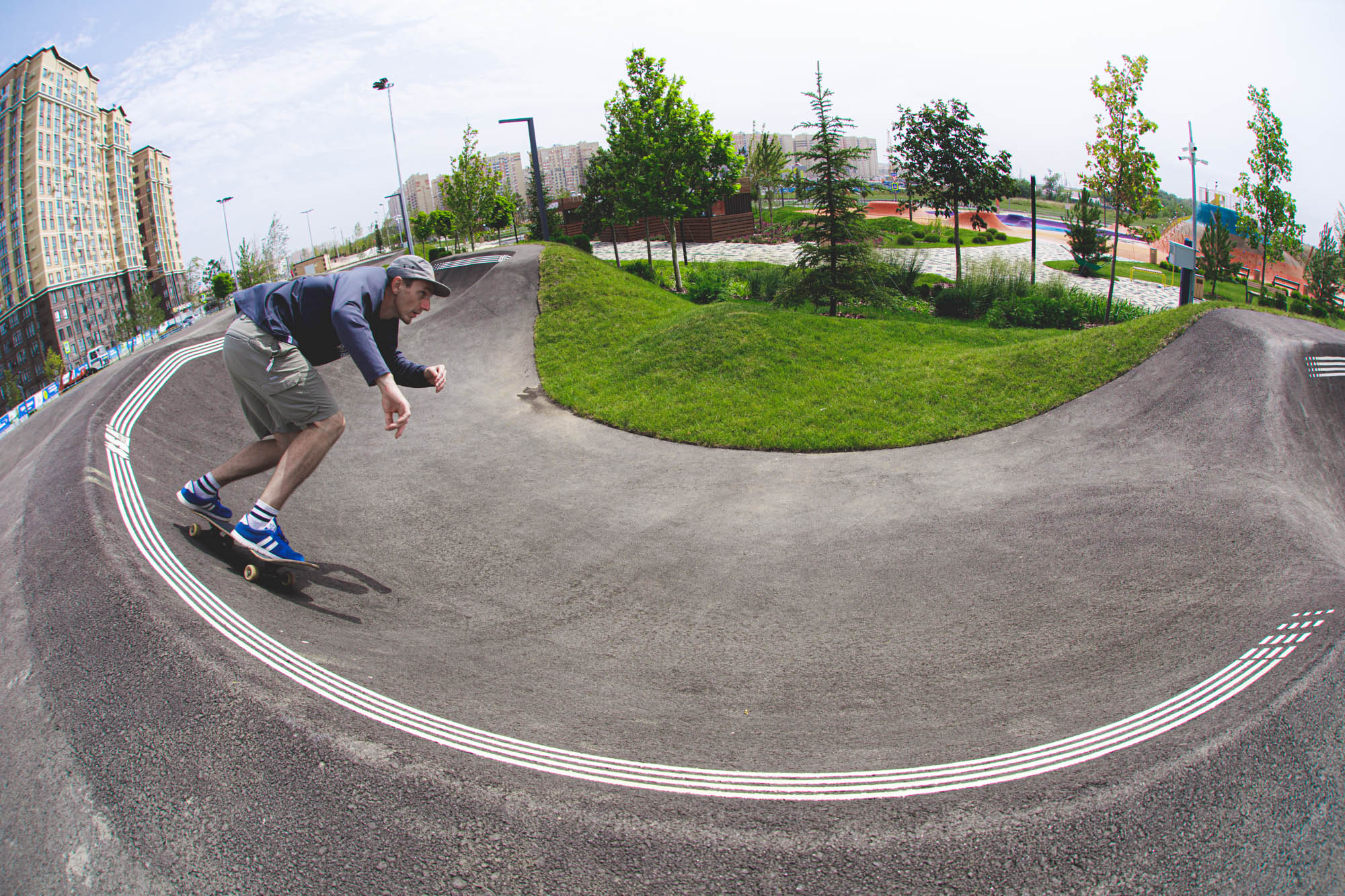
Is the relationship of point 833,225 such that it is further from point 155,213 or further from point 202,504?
point 155,213

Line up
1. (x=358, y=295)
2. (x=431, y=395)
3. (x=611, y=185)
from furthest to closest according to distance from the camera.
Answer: (x=611, y=185) < (x=431, y=395) < (x=358, y=295)

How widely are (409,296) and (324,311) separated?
0.54 meters

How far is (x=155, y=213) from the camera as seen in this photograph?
108 metres

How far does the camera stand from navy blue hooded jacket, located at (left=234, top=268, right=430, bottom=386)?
4090mm

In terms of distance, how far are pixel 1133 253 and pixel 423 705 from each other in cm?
5777

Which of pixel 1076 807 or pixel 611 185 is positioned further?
pixel 611 185

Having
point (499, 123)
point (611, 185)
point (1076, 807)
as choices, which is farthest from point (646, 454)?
point (611, 185)

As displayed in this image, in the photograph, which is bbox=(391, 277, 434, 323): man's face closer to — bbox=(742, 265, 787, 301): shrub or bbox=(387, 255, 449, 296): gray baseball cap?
bbox=(387, 255, 449, 296): gray baseball cap

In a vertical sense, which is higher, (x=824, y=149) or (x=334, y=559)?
(x=824, y=149)

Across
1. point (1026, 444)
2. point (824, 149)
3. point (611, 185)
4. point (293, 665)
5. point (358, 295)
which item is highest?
point (611, 185)

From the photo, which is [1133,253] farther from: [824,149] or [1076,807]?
[1076,807]

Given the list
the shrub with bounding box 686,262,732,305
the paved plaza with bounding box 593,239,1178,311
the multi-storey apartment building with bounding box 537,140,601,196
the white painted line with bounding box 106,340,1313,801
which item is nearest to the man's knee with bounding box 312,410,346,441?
the white painted line with bounding box 106,340,1313,801

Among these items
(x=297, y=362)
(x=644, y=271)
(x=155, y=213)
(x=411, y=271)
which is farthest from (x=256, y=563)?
(x=155, y=213)

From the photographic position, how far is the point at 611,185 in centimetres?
3325
